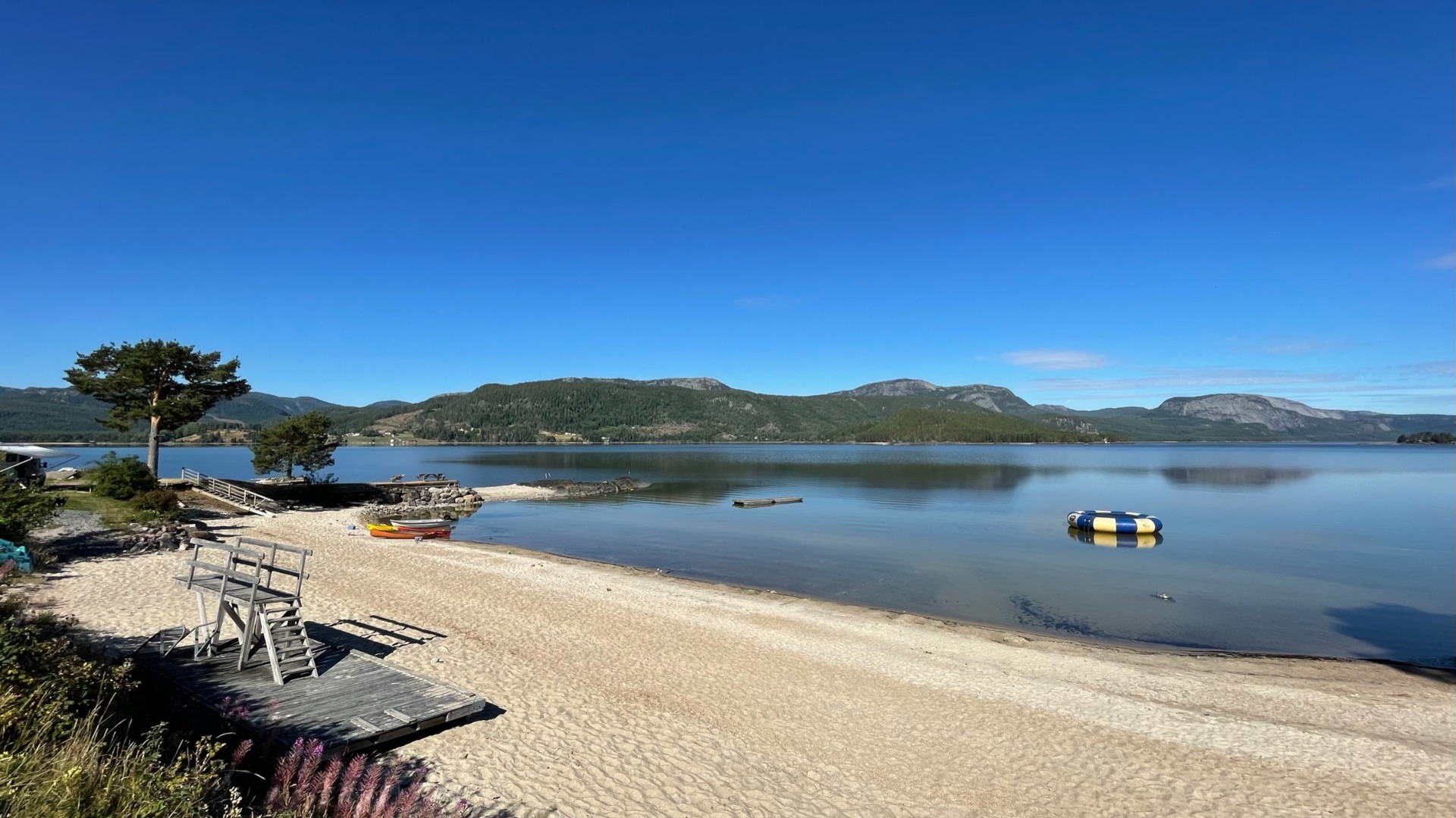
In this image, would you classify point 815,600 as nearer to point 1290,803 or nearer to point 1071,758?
point 1071,758

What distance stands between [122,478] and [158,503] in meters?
3.65

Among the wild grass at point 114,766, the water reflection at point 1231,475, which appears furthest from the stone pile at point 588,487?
the water reflection at point 1231,475

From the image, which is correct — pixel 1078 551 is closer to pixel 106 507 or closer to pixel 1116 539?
pixel 1116 539

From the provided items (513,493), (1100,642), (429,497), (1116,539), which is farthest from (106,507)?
(1116,539)

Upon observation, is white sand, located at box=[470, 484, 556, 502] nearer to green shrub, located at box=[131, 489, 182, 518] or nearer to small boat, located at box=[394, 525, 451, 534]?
small boat, located at box=[394, 525, 451, 534]

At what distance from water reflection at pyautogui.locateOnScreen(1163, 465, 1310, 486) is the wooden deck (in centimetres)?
8614

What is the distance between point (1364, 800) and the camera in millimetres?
8852

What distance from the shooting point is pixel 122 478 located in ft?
90.5

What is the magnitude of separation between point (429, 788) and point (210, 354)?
37023 mm

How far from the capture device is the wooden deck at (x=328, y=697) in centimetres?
770

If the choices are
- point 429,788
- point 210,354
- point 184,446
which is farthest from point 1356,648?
point 184,446

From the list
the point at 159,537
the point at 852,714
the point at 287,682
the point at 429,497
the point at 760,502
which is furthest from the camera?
the point at 760,502

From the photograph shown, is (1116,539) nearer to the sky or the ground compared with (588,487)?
nearer to the ground

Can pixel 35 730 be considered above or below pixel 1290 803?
above
